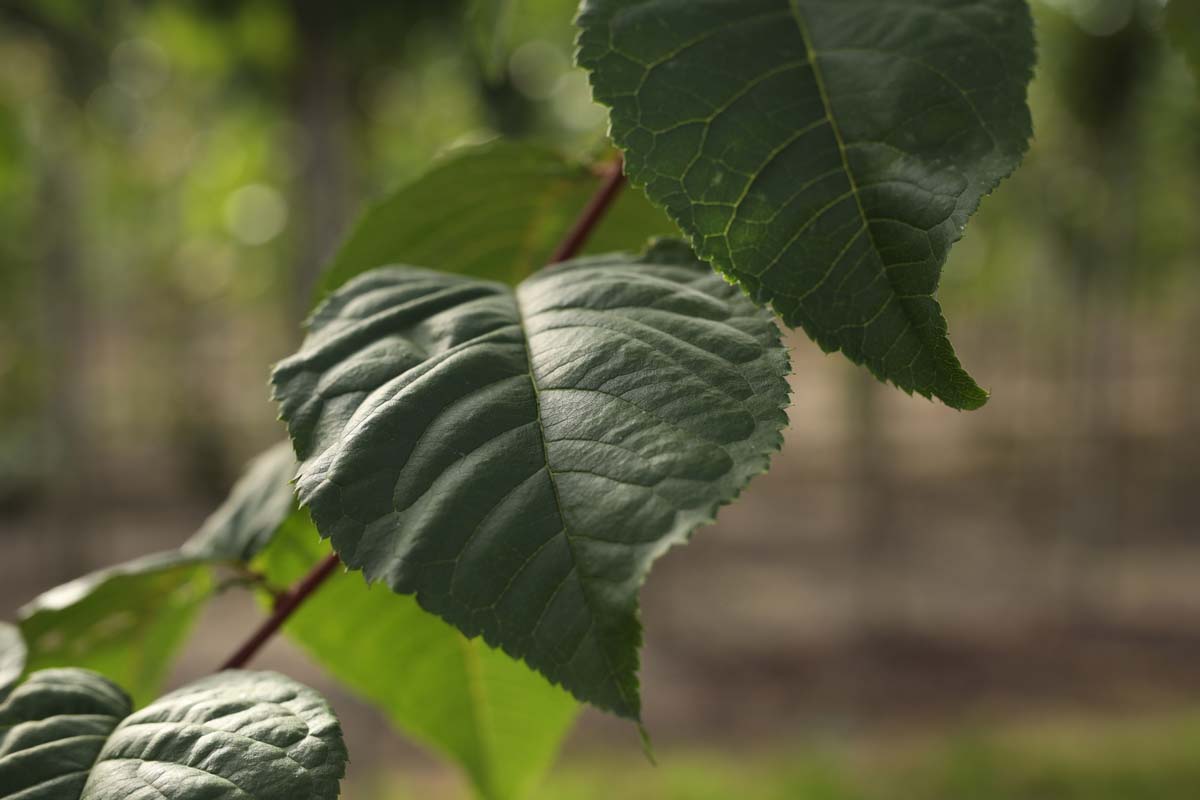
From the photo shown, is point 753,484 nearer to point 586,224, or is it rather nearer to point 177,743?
point 586,224

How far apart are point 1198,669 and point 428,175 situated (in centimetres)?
959

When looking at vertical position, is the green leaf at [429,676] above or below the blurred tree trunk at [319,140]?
below

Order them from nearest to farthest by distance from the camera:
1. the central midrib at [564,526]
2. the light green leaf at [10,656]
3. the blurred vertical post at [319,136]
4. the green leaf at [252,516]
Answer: the central midrib at [564,526], the light green leaf at [10,656], the green leaf at [252,516], the blurred vertical post at [319,136]

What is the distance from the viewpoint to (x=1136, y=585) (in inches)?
434

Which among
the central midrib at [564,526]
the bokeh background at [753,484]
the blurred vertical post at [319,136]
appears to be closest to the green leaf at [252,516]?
the central midrib at [564,526]

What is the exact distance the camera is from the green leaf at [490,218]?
819 millimetres

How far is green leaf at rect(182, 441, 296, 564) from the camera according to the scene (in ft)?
2.34

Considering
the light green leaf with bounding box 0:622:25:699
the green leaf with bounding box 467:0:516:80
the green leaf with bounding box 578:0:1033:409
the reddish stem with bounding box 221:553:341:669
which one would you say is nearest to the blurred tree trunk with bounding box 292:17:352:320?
the green leaf with bounding box 467:0:516:80

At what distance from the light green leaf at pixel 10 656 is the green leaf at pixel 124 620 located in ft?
0.03

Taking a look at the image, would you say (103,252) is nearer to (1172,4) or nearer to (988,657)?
(988,657)

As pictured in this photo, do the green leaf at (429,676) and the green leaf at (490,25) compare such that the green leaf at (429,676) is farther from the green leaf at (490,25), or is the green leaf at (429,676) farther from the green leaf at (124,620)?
the green leaf at (490,25)

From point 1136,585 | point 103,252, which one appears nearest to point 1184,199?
point 1136,585

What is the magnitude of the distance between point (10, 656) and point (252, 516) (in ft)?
0.55

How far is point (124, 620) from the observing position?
2.61 feet
